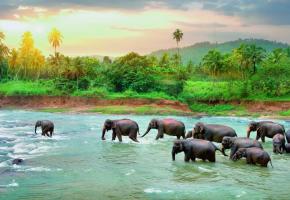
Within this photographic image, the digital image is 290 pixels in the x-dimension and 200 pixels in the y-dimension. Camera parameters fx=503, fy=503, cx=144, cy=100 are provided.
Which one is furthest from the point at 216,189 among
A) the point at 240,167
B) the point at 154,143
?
the point at 154,143

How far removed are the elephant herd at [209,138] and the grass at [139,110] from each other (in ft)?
102

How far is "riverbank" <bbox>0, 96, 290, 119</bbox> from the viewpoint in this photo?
65938 millimetres

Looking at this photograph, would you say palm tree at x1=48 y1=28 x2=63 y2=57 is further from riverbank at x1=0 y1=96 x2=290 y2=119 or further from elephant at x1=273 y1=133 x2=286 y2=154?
elephant at x1=273 y1=133 x2=286 y2=154

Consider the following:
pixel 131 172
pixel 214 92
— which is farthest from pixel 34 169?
pixel 214 92

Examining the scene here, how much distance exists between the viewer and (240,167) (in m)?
19.1

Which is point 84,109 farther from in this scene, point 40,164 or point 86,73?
point 40,164

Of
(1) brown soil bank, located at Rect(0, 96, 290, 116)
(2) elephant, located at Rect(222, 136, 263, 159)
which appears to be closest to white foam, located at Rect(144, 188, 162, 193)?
(2) elephant, located at Rect(222, 136, 263, 159)

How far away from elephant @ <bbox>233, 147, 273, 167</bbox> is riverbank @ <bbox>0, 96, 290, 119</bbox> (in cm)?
4215

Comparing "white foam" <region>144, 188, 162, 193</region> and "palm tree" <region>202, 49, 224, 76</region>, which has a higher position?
"palm tree" <region>202, 49, 224, 76</region>

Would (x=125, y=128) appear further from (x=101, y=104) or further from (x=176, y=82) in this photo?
(x=176, y=82)

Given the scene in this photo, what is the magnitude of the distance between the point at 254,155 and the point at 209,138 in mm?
5722

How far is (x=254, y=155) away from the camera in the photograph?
769 inches

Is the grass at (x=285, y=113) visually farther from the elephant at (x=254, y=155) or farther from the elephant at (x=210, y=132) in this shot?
the elephant at (x=254, y=155)

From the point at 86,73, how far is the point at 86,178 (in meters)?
71.8
